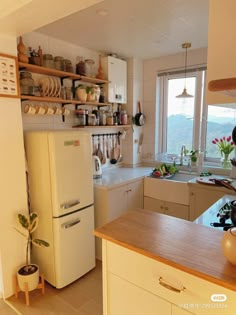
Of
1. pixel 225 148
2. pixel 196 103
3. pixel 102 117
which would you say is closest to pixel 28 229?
pixel 102 117

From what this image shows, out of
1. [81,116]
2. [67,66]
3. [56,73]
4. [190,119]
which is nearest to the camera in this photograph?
[56,73]

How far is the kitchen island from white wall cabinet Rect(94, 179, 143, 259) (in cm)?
112

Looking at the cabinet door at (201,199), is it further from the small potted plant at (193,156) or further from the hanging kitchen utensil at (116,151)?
the hanging kitchen utensil at (116,151)

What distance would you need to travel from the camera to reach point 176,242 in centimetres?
107

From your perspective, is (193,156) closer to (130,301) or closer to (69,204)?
(69,204)

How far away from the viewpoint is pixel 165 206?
2840 mm

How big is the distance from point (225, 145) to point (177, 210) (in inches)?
39.1

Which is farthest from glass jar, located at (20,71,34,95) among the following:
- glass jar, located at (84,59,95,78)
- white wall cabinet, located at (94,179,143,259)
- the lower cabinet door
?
the lower cabinet door

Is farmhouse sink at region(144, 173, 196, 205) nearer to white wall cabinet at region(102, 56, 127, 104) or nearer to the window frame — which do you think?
the window frame

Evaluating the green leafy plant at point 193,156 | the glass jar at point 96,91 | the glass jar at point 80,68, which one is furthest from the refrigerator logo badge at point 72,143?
the green leafy plant at point 193,156

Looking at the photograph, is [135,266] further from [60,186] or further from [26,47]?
[26,47]

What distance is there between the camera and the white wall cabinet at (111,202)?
244 cm

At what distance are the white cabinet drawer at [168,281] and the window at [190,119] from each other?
7.70ft

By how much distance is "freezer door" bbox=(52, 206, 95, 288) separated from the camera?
2.09 meters
